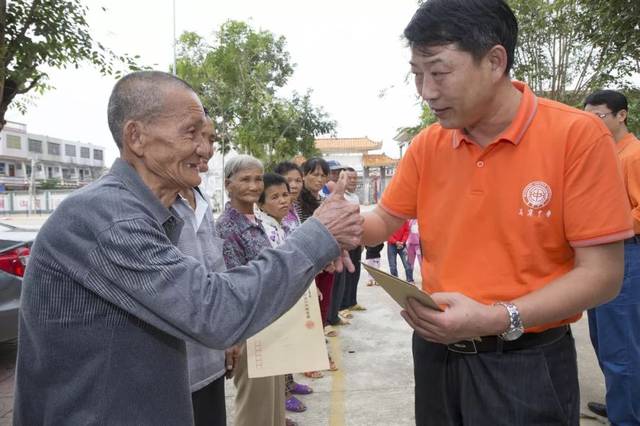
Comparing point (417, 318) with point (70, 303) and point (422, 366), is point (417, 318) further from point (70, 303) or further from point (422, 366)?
point (70, 303)

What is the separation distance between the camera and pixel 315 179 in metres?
5.49

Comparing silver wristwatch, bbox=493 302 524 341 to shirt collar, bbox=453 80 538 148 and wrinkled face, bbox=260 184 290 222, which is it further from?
wrinkled face, bbox=260 184 290 222

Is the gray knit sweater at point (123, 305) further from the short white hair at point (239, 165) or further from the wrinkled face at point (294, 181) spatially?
the wrinkled face at point (294, 181)

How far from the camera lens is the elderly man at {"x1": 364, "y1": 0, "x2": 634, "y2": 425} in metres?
1.38

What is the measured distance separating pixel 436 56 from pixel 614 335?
2.48 metres

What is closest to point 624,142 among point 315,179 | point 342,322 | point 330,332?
point 315,179

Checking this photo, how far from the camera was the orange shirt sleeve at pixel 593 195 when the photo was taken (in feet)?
4.44

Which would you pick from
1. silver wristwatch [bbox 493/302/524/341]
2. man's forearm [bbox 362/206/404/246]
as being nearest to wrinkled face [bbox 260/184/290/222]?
man's forearm [bbox 362/206/404/246]

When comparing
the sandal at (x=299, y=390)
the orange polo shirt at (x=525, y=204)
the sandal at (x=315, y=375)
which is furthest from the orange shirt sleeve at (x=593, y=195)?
the sandal at (x=315, y=375)

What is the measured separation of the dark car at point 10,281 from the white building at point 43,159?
160ft

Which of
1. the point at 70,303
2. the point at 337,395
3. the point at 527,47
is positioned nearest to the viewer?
the point at 70,303

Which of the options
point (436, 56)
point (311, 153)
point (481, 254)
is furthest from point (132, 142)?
point (311, 153)

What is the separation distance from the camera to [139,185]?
4.40 feet

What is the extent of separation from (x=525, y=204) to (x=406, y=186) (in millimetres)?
501
